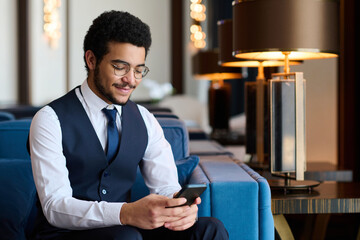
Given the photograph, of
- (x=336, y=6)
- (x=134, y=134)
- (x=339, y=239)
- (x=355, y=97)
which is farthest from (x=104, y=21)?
(x=339, y=239)

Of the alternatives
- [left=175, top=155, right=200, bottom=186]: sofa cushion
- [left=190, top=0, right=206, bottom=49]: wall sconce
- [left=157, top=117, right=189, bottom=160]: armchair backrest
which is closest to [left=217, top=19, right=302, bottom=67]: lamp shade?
[left=157, top=117, right=189, bottom=160]: armchair backrest

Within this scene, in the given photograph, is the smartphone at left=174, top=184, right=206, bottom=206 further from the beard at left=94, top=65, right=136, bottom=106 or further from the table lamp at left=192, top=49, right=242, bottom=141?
the table lamp at left=192, top=49, right=242, bottom=141

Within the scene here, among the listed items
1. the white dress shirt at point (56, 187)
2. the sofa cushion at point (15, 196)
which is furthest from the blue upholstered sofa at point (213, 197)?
the white dress shirt at point (56, 187)

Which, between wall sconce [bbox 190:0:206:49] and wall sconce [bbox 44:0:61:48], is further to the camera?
wall sconce [bbox 44:0:61:48]

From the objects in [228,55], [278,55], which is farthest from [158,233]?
[228,55]

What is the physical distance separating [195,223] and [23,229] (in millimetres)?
607

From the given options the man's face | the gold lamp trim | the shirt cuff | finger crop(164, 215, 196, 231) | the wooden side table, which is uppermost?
the gold lamp trim

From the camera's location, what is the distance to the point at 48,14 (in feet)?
21.5

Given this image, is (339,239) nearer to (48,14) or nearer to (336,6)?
(336,6)

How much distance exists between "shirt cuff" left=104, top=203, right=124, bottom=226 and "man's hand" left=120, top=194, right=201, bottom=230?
0.5 inches

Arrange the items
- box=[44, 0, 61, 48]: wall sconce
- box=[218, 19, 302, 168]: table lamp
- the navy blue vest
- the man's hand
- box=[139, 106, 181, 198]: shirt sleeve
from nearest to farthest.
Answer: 1. the man's hand
2. the navy blue vest
3. box=[139, 106, 181, 198]: shirt sleeve
4. box=[218, 19, 302, 168]: table lamp
5. box=[44, 0, 61, 48]: wall sconce

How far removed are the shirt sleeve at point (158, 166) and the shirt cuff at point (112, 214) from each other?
0.31 m

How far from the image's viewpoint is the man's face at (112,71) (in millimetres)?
1455

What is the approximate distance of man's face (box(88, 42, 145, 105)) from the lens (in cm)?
146
